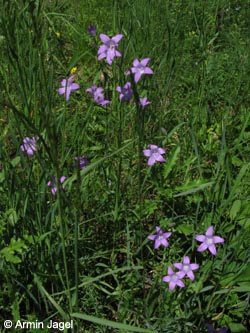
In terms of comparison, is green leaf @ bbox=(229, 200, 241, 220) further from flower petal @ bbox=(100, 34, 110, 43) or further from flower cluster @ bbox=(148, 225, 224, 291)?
flower petal @ bbox=(100, 34, 110, 43)

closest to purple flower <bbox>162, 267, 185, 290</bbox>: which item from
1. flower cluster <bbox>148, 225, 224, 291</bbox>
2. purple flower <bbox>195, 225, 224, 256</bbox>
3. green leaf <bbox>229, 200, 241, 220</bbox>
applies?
flower cluster <bbox>148, 225, 224, 291</bbox>

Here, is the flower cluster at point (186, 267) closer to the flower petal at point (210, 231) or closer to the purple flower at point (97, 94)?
the flower petal at point (210, 231)

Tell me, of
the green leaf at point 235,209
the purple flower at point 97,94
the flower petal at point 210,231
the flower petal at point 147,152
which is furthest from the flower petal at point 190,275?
the purple flower at point 97,94

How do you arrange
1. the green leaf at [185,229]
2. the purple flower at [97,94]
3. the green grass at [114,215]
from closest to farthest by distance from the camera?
the green grass at [114,215] < the green leaf at [185,229] < the purple flower at [97,94]

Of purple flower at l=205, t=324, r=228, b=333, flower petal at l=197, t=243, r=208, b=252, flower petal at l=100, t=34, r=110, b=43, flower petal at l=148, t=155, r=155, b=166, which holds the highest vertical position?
flower petal at l=100, t=34, r=110, b=43

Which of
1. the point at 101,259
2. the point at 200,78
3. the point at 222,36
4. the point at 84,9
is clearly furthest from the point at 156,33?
the point at 101,259

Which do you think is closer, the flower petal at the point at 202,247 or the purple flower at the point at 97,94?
the flower petal at the point at 202,247

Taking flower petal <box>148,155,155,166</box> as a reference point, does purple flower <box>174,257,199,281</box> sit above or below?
below

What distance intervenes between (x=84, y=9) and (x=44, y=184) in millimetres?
2021

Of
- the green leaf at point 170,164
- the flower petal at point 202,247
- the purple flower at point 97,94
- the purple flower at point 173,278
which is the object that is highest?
the purple flower at point 97,94

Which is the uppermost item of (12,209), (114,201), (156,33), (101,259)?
(156,33)

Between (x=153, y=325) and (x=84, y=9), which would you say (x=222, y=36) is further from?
(x=153, y=325)

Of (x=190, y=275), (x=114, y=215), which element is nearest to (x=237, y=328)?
(x=190, y=275)

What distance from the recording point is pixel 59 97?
2.28 m
